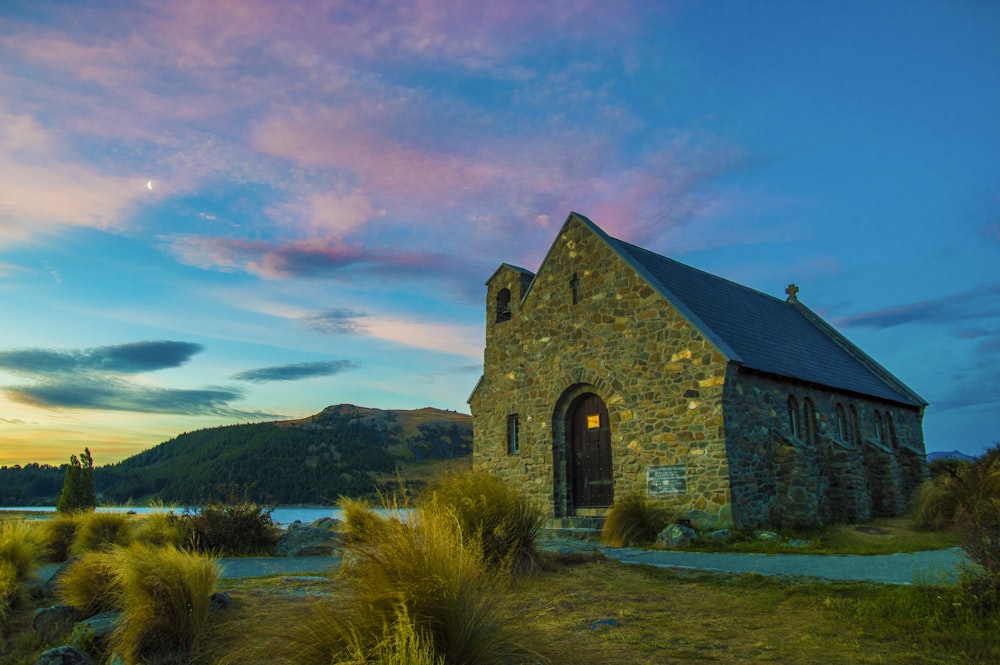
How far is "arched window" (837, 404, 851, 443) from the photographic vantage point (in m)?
20.2

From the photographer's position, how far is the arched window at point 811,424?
18258 millimetres

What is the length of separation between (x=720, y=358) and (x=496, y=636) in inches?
468

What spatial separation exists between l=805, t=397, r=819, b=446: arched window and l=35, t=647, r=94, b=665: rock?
58.4 feet

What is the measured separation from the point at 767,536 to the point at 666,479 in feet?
8.90

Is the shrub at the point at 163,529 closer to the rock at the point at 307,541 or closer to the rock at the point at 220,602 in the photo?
the rock at the point at 307,541

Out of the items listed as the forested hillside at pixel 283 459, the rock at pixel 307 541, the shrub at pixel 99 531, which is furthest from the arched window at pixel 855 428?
the forested hillside at pixel 283 459

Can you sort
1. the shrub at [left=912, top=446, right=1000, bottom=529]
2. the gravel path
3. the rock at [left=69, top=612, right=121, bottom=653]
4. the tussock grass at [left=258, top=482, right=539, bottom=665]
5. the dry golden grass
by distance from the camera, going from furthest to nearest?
the shrub at [left=912, top=446, right=1000, bottom=529]
the gravel path
the rock at [left=69, top=612, right=121, bottom=653]
the dry golden grass
the tussock grass at [left=258, top=482, right=539, bottom=665]

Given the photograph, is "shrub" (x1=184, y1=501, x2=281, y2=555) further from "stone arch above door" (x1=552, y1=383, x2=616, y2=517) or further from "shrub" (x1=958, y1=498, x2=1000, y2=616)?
"shrub" (x1=958, y1=498, x2=1000, y2=616)

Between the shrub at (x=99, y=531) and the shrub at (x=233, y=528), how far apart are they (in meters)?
1.17

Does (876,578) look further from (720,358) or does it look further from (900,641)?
(720,358)

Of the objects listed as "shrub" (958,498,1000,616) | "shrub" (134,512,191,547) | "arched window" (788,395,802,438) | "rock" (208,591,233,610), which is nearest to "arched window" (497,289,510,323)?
"arched window" (788,395,802,438)

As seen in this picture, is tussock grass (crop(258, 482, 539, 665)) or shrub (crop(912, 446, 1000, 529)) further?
shrub (crop(912, 446, 1000, 529))

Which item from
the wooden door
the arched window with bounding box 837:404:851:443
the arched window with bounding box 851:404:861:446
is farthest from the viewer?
the arched window with bounding box 851:404:861:446

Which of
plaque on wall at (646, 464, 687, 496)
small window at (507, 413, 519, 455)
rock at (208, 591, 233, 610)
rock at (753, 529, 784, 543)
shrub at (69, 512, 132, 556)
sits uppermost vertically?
small window at (507, 413, 519, 455)
